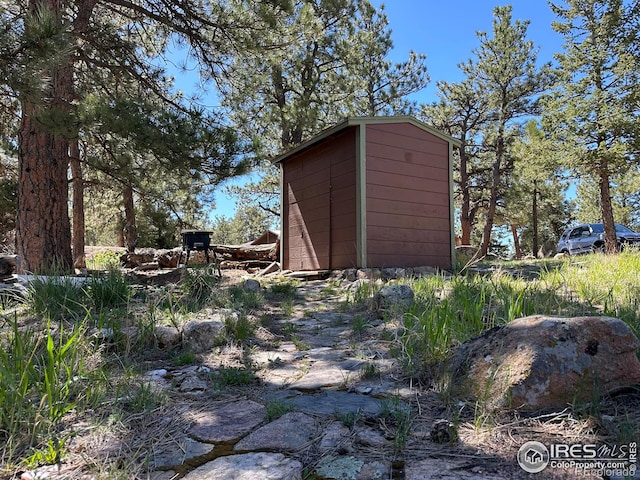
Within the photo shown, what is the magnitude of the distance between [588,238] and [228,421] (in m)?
14.3

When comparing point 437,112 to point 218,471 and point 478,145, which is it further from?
point 218,471

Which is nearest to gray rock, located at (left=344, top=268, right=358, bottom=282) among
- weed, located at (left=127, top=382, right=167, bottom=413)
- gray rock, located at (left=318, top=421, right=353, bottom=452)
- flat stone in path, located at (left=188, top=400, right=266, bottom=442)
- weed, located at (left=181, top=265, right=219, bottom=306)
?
weed, located at (left=181, top=265, right=219, bottom=306)

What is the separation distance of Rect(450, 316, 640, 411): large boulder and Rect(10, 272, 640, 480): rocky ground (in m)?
0.07

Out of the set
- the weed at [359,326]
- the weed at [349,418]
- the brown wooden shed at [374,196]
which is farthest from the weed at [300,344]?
the brown wooden shed at [374,196]

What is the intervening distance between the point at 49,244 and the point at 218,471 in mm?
4862

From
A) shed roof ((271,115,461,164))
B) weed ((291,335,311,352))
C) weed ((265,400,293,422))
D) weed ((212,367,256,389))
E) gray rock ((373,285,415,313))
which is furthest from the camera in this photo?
shed roof ((271,115,461,164))

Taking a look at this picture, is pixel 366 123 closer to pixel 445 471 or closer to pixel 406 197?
pixel 406 197

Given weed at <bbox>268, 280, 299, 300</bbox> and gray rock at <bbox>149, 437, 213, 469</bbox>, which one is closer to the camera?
gray rock at <bbox>149, 437, 213, 469</bbox>

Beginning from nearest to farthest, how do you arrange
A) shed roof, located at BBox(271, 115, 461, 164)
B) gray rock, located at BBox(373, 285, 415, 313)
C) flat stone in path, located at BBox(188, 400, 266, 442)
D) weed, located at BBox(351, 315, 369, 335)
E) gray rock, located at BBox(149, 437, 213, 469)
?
1. gray rock, located at BBox(149, 437, 213, 469)
2. flat stone in path, located at BBox(188, 400, 266, 442)
3. weed, located at BBox(351, 315, 369, 335)
4. gray rock, located at BBox(373, 285, 415, 313)
5. shed roof, located at BBox(271, 115, 461, 164)

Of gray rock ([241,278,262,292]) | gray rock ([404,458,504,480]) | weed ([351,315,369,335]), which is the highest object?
gray rock ([241,278,262,292])

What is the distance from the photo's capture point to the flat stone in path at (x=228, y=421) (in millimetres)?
1596

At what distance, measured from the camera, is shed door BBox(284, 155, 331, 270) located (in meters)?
7.58

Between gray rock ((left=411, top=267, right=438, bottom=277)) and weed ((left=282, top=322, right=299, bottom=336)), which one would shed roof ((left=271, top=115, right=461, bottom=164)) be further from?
weed ((left=282, top=322, right=299, bottom=336))

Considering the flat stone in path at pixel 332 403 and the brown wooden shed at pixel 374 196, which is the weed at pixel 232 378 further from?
the brown wooden shed at pixel 374 196
